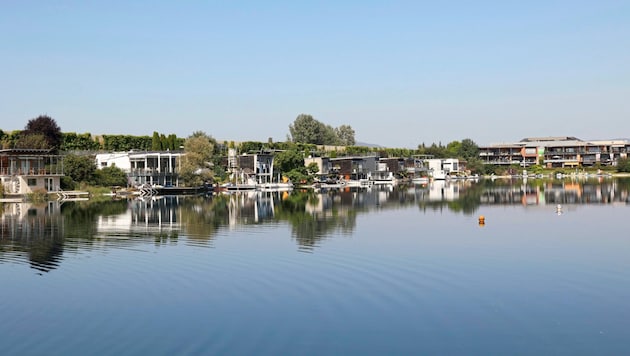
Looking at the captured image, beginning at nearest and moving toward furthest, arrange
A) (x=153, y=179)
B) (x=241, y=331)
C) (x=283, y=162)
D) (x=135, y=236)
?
(x=241, y=331) < (x=135, y=236) < (x=153, y=179) < (x=283, y=162)

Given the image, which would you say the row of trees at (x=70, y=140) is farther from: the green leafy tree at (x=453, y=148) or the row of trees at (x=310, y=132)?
the green leafy tree at (x=453, y=148)

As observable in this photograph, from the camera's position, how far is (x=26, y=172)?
2665 inches

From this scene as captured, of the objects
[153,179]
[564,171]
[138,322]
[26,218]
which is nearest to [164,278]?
[138,322]

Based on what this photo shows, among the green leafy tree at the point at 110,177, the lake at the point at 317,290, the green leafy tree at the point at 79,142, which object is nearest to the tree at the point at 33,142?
the green leafy tree at the point at 110,177

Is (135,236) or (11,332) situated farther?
(135,236)

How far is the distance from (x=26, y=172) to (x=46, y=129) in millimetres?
11916

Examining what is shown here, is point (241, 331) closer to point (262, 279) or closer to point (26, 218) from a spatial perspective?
point (262, 279)

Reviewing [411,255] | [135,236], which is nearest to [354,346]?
[411,255]

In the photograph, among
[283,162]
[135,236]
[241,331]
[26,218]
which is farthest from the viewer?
[283,162]

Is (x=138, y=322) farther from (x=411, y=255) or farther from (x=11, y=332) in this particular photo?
(x=411, y=255)

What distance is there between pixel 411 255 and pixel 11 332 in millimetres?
14122

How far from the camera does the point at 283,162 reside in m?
107

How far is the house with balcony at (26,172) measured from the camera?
66812 mm

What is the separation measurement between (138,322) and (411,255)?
11914 millimetres
